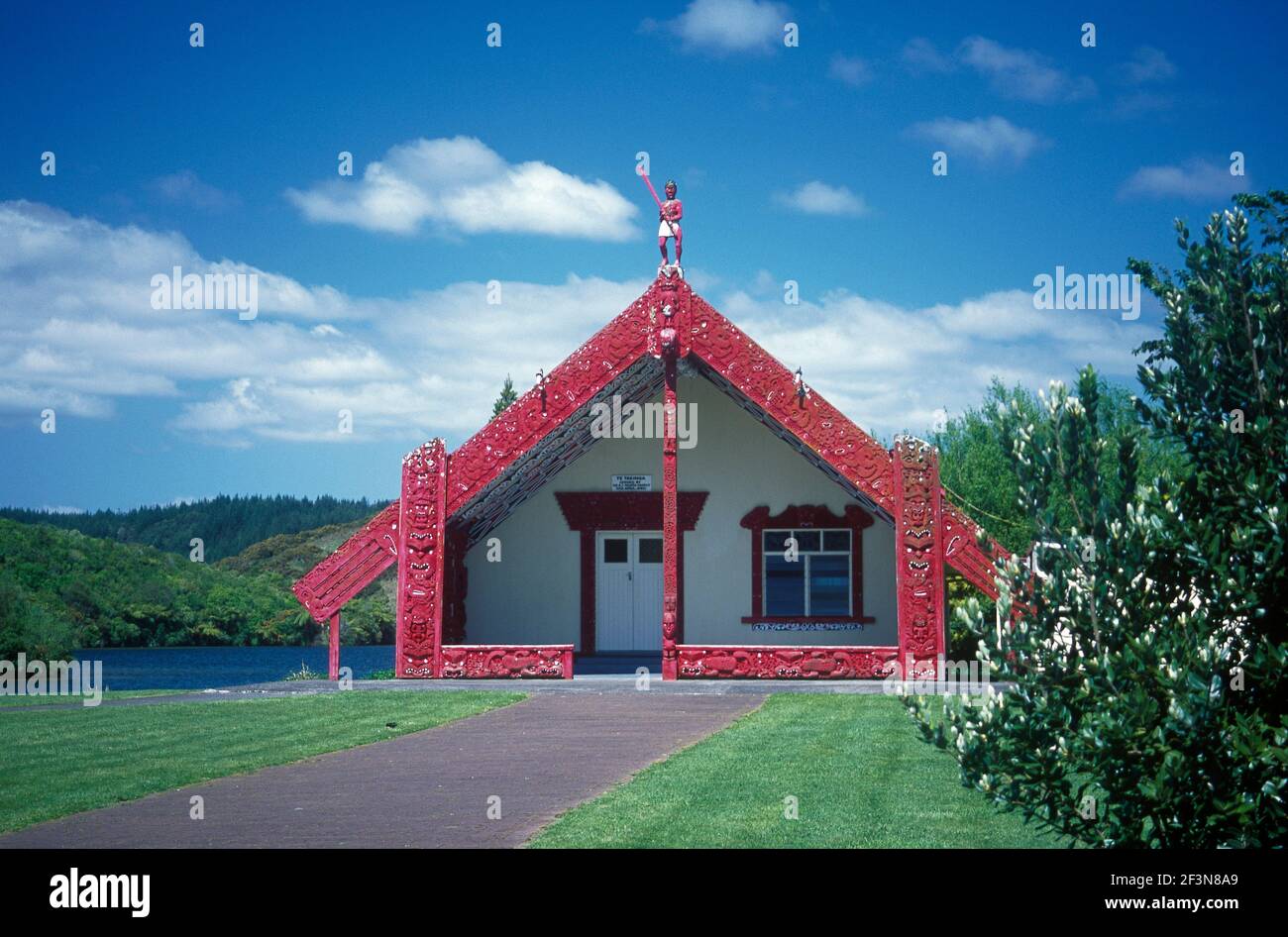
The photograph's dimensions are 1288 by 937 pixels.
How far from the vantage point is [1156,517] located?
216 inches

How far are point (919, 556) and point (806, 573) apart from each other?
4743 mm

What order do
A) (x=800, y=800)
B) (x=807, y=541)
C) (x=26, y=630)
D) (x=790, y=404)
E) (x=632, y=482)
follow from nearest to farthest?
1. (x=800, y=800)
2. (x=790, y=404)
3. (x=807, y=541)
4. (x=632, y=482)
5. (x=26, y=630)

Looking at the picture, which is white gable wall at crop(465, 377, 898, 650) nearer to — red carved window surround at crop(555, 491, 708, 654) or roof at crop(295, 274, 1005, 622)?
red carved window surround at crop(555, 491, 708, 654)

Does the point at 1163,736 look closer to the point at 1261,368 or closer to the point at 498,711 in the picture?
the point at 1261,368

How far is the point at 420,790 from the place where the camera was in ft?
32.3

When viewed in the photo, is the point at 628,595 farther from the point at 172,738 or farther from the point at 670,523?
the point at 172,738

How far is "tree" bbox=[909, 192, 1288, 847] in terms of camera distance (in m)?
5.17

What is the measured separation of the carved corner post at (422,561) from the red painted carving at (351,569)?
0.23m

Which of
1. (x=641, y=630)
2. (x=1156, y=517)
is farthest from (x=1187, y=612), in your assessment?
(x=641, y=630)

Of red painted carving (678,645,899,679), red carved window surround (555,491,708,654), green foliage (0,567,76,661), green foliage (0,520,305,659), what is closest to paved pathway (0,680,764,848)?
red painted carving (678,645,899,679)

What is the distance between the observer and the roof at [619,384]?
18953 millimetres

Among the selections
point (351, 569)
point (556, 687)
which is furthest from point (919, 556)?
point (351, 569)
